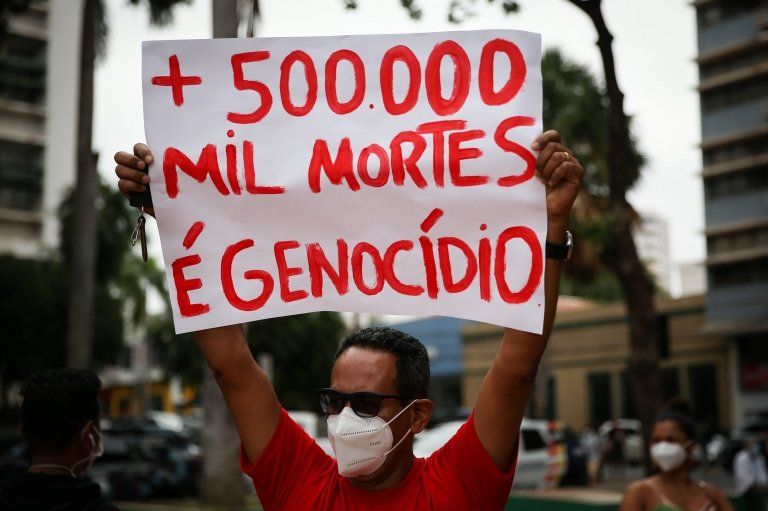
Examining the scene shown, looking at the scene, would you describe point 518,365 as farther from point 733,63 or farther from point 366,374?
point 733,63

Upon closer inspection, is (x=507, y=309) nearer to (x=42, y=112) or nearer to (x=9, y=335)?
(x=9, y=335)

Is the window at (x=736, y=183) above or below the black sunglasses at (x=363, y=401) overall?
above

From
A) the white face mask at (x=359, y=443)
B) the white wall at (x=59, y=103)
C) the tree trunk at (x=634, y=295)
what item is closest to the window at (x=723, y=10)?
the white wall at (x=59, y=103)

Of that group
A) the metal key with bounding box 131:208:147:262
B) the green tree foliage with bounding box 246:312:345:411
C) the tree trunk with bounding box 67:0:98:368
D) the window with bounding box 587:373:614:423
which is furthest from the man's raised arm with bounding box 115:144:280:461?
the window with bounding box 587:373:614:423

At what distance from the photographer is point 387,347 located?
9.39ft

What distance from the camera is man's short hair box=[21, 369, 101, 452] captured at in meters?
3.40

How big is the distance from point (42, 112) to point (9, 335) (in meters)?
18.3

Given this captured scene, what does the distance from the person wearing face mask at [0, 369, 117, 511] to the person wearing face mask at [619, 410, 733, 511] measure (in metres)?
2.62

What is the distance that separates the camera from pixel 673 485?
5270 millimetres

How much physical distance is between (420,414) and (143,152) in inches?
41.9

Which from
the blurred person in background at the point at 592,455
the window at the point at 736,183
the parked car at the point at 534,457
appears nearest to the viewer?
the parked car at the point at 534,457

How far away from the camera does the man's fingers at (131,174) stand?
298 cm

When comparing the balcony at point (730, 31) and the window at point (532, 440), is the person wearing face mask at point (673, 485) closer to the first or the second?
the window at point (532, 440)

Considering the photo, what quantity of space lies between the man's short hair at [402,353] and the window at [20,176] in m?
49.6
